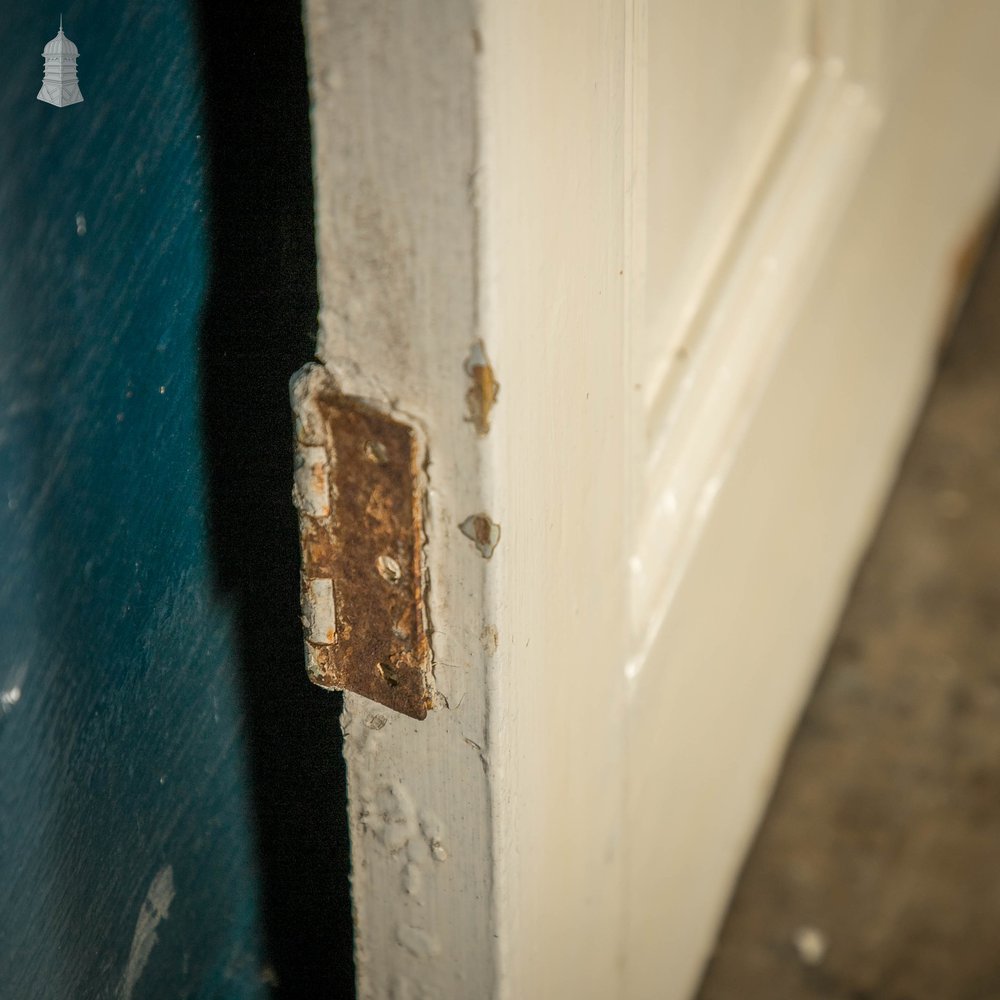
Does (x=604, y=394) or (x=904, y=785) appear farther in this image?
(x=904, y=785)

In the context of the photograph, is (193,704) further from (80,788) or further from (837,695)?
(837,695)

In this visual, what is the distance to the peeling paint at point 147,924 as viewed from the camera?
574 millimetres

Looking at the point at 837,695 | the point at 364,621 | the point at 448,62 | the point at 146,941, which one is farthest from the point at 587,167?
the point at 837,695

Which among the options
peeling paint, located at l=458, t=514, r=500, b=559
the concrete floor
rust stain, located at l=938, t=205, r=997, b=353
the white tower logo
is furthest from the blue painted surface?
rust stain, located at l=938, t=205, r=997, b=353

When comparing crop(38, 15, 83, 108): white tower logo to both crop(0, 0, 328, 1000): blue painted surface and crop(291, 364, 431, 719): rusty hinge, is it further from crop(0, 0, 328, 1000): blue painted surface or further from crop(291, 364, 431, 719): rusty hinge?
crop(291, 364, 431, 719): rusty hinge

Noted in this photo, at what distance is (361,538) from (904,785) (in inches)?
29.6

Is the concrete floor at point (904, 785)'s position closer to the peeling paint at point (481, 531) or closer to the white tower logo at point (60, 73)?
the peeling paint at point (481, 531)

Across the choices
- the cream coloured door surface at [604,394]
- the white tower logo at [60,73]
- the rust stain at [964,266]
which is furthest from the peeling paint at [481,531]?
the rust stain at [964,266]

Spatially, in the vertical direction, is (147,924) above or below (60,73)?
below

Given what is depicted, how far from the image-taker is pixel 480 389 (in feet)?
1.44

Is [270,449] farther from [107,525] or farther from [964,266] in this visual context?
[964,266]

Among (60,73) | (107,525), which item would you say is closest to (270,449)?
(107,525)

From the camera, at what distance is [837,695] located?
1070mm

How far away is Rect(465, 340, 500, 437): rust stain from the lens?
0.43m
